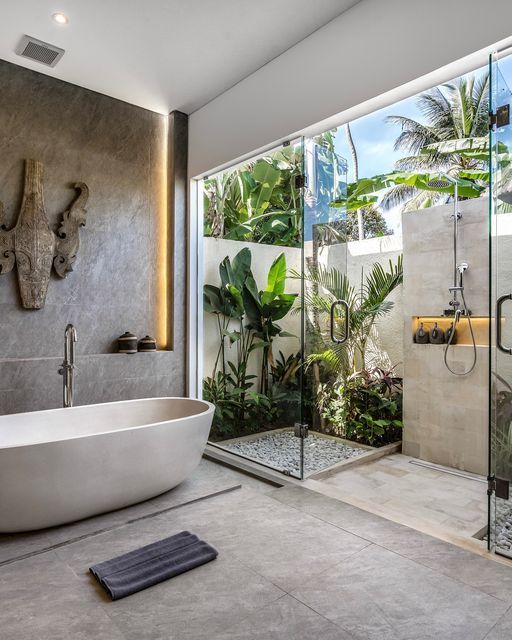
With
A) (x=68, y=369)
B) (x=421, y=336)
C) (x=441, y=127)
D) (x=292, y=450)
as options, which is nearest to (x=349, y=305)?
(x=421, y=336)

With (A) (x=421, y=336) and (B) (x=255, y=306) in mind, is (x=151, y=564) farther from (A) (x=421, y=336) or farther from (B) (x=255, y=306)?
(A) (x=421, y=336)

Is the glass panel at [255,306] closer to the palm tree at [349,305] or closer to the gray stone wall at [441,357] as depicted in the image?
the palm tree at [349,305]

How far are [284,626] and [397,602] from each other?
1.59ft

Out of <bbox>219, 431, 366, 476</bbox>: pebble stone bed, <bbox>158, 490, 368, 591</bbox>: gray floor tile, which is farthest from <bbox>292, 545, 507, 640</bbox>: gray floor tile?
<bbox>219, 431, 366, 476</bbox>: pebble stone bed

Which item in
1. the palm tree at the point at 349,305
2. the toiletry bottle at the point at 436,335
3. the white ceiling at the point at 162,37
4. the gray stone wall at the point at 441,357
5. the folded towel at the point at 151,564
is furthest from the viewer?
the toiletry bottle at the point at 436,335

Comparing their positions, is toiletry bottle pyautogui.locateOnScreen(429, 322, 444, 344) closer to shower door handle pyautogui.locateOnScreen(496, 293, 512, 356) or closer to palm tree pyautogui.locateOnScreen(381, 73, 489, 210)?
shower door handle pyautogui.locateOnScreen(496, 293, 512, 356)

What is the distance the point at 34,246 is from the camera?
3.48 m

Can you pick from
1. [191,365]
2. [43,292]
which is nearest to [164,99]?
[43,292]

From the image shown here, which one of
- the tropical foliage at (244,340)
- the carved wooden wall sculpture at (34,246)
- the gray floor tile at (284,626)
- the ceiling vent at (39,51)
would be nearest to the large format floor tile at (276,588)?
the gray floor tile at (284,626)

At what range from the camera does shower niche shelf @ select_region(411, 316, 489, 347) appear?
3914mm

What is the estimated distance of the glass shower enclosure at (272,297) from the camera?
344 cm

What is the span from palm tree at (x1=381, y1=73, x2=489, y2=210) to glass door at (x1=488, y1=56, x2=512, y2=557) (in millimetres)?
4694

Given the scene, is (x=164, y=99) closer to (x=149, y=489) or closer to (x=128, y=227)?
(x=128, y=227)

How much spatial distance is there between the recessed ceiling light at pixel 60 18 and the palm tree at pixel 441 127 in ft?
16.9
